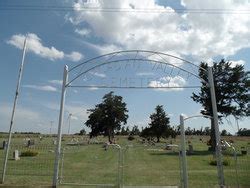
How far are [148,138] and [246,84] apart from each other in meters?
49.5

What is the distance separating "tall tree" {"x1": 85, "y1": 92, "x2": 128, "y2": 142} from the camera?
9781cm

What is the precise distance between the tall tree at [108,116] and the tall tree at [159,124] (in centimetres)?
973

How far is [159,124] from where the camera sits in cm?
9294

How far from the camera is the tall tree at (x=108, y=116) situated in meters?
97.8

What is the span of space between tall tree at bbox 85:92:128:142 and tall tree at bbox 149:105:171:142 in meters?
9.73

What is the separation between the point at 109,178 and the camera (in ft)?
63.8

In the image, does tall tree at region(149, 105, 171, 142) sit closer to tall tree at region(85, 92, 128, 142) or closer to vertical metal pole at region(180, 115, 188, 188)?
tall tree at region(85, 92, 128, 142)

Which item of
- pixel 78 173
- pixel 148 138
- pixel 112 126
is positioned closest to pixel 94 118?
pixel 112 126

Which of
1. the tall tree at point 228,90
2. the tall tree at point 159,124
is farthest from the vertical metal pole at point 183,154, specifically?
the tall tree at point 159,124

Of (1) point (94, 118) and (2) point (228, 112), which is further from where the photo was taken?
(1) point (94, 118)

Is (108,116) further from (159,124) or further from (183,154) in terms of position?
(183,154)

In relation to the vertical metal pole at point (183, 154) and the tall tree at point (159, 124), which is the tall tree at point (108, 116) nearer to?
the tall tree at point (159, 124)

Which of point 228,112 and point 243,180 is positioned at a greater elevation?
point 228,112

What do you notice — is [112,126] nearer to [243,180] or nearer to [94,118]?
[94,118]
